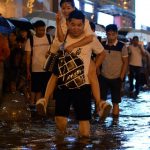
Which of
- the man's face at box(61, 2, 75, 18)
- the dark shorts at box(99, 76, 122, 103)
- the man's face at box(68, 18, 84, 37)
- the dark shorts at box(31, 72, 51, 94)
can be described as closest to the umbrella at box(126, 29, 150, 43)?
the dark shorts at box(31, 72, 51, 94)

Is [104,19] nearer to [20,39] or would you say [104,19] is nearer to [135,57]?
[135,57]

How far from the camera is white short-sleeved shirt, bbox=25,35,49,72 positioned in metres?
10.5

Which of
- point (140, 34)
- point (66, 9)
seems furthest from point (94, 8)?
point (66, 9)

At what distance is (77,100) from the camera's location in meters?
6.83

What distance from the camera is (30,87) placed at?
1135cm

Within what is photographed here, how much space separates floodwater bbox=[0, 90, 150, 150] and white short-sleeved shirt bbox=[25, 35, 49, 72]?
119 cm

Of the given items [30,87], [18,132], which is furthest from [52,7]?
[18,132]

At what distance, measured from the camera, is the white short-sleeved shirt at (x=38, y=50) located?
10539 mm

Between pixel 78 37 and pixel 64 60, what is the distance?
391mm

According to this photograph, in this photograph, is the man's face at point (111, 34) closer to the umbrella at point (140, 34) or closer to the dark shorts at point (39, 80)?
the dark shorts at point (39, 80)

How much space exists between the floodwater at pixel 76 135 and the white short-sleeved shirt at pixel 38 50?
3.89ft

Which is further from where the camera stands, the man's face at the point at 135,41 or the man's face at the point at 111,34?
the man's face at the point at 135,41

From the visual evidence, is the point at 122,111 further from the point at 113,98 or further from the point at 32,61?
the point at 32,61

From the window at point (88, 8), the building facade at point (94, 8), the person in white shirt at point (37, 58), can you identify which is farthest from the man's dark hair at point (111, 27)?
the window at point (88, 8)
